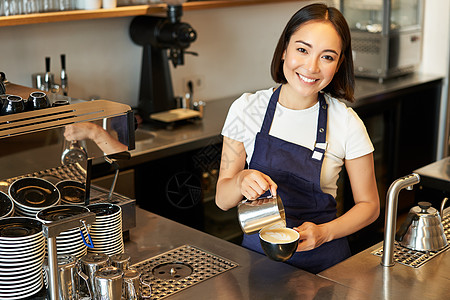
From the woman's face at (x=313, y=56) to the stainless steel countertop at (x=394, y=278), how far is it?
53 centimetres

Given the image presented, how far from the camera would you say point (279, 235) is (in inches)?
63.7

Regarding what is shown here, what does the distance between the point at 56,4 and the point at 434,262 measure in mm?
1956

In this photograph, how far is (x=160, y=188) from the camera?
2.90m

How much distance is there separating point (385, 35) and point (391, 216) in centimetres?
272

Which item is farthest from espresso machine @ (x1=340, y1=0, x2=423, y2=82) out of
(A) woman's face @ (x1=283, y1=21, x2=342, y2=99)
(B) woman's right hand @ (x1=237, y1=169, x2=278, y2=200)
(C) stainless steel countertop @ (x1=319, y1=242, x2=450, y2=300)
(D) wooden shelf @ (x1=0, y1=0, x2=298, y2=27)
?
(B) woman's right hand @ (x1=237, y1=169, x2=278, y2=200)

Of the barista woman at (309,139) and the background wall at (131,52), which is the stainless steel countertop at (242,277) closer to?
the barista woman at (309,139)

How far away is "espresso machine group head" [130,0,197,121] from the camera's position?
3.12 meters

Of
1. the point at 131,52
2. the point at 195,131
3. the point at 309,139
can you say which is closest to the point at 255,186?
the point at 309,139

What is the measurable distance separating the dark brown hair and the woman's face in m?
0.02

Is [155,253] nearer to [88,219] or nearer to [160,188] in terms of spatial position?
[88,219]

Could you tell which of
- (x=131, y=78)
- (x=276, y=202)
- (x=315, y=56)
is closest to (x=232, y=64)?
(x=131, y=78)

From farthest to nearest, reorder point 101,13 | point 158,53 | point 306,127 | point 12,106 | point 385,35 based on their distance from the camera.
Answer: point 385,35, point 158,53, point 101,13, point 306,127, point 12,106

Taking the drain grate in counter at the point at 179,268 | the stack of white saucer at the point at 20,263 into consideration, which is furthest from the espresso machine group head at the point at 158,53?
the stack of white saucer at the point at 20,263

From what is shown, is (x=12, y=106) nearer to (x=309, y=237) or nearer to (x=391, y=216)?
(x=309, y=237)
